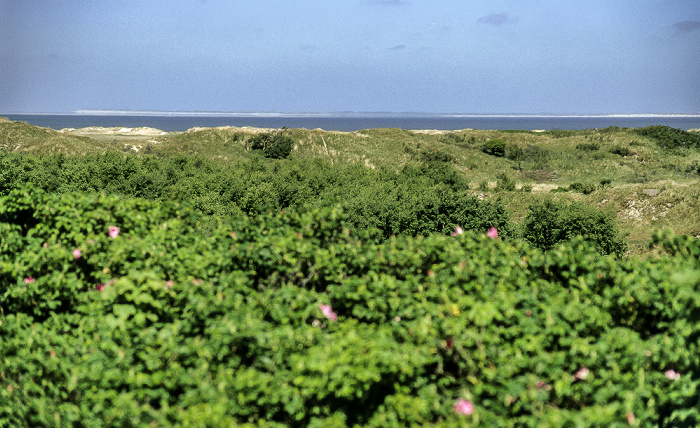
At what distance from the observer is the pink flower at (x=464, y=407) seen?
358 centimetres

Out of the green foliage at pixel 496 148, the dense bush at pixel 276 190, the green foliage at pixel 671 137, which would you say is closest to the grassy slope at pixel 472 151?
the green foliage at pixel 496 148

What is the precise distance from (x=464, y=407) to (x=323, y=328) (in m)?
1.59

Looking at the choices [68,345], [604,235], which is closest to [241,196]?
[604,235]

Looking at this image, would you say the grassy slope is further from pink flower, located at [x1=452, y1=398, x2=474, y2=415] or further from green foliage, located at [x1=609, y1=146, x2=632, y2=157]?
pink flower, located at [x1=452, y1=398, x2=474, y2=415]

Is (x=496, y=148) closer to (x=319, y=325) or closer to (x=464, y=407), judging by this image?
(x=319, y=325)

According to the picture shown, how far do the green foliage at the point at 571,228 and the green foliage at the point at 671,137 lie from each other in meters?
68.2

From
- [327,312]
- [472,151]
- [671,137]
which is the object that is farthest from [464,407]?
[671,137]

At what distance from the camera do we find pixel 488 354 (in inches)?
158

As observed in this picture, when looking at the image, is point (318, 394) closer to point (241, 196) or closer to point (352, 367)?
point (352, 367)

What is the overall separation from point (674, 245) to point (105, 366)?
18.1 ft

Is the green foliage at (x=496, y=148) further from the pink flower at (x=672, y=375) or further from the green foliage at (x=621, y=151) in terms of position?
the pink flower at (x=672, y=375)

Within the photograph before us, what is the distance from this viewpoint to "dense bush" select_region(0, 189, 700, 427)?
379 centimetres

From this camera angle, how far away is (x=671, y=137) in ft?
268

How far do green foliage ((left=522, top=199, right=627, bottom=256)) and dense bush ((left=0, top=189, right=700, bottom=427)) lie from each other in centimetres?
1571
